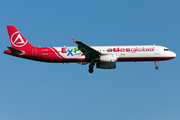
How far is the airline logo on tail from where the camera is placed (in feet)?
192

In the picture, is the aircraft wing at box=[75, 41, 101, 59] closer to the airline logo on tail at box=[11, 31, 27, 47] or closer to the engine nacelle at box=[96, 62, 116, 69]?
the engine nacelle at box=[96, 62, 116, 69]

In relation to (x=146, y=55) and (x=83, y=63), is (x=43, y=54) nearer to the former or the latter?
(x=83, y=63)

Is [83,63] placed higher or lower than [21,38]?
lower

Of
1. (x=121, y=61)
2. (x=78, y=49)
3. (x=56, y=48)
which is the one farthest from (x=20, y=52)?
(x=121, y=61)

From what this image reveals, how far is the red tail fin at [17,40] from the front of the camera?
191 ft

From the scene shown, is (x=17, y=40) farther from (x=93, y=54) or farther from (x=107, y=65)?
(x=107, y=65)

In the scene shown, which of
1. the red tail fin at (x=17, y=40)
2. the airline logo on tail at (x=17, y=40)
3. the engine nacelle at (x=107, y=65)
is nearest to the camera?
the engine nacelle at (x=107, y=65)

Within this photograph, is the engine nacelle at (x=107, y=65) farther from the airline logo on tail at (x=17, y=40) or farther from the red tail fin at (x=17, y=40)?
the airline logo on tail at (x=17, y=40)

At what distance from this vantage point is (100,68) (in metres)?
57.5

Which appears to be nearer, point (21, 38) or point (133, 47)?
point (133, 47)

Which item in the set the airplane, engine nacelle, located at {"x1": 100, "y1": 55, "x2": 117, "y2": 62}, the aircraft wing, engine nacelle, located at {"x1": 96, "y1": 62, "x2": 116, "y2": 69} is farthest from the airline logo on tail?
engine nacelle, located at {"x1": 100, "y1": 55, "x2": 117, "y2": 62}

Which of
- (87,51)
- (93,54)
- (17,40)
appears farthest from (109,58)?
(17,40)

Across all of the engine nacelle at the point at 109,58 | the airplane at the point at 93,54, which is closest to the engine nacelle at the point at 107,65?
the airplane at the point at 93,54

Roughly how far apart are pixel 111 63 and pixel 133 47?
4.82m
